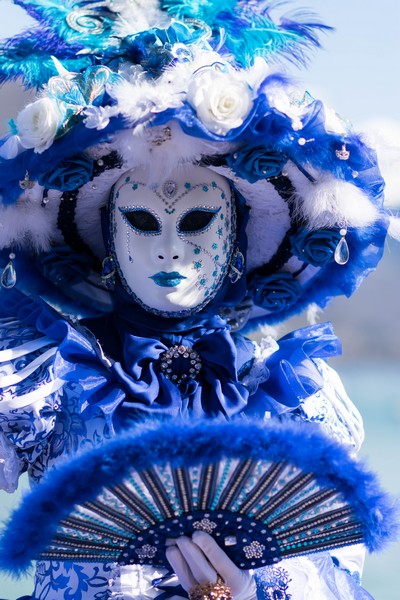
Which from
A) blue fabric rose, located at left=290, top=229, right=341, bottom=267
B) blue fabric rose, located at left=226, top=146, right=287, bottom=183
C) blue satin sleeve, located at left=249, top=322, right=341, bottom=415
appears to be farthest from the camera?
blue fabric rose, located at left=290, top=229, right=341, bottom=267

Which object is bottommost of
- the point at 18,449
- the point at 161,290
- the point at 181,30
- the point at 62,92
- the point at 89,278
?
the point at 18,449

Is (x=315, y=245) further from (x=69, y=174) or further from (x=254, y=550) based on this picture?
(x=254, y=550)

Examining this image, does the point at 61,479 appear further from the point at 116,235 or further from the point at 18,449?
the point at 116,235

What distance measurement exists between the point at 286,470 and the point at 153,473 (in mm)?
170

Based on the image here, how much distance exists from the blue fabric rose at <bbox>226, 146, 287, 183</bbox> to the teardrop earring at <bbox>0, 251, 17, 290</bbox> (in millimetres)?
486

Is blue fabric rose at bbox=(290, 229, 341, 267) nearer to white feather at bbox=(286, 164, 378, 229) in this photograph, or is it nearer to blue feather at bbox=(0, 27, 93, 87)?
white feather at bbox=(286, 164, 378, 229)

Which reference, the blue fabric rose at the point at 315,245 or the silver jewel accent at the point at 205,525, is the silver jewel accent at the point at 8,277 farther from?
the silver jewel accent at the point at 205,525

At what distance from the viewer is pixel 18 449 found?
1.79 meters

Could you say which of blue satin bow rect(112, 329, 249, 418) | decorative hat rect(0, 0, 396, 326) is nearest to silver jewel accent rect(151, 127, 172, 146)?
decorative hat rect(0, 0, 396, 326)

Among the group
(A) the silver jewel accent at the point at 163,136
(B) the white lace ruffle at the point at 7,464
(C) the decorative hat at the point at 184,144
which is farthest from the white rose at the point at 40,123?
(B) the white lace ruffle at the point at 7,464

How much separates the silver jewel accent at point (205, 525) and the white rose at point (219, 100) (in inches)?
25.3

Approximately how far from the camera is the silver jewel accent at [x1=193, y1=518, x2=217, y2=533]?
137 cm

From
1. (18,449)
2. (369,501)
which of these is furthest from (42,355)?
(369,501)

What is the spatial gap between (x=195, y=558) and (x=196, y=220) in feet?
2.24
